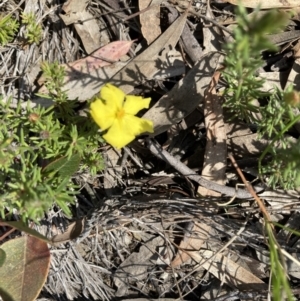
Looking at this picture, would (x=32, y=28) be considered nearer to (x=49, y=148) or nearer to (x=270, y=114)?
(x=49, y=148)

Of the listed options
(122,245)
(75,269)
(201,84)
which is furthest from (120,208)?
Answer: (201,84)

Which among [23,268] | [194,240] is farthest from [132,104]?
[23,268]

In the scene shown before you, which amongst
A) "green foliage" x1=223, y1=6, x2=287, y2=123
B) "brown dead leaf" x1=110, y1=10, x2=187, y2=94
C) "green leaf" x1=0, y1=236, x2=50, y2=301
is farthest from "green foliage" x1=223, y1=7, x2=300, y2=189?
"green leaf" x1=0, y1=236, x2=50, y2=301

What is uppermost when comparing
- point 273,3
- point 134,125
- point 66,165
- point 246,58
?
point 246,58

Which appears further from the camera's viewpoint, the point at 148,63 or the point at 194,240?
the point at 194,240

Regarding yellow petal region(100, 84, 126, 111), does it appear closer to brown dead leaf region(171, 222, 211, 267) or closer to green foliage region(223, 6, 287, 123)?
green foliage region(223, 6, 287, 123)

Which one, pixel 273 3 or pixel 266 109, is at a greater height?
pixel 273 3
